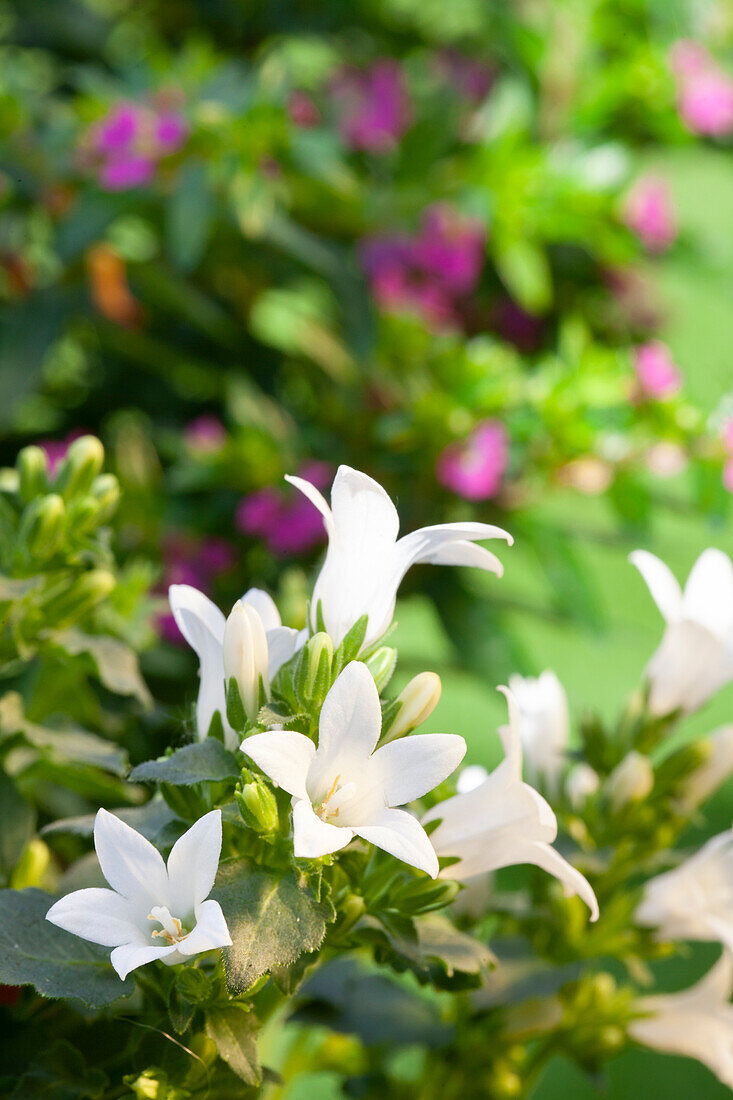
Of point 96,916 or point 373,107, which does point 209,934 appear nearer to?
point 96,916

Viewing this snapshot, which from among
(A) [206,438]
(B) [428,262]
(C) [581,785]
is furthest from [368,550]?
(B) [428,262]

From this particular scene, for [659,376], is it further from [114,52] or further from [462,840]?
[114,52]

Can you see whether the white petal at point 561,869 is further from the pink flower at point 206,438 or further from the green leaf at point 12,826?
the pink flower at point 206,438

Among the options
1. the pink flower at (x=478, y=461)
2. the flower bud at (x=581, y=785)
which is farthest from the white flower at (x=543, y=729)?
the pink flower at (x=478, y=461)

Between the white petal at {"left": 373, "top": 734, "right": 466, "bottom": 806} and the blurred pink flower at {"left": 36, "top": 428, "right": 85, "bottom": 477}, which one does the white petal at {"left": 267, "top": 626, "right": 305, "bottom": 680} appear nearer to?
the white petal at {"left": 373, "top": 734, "right": 466, "bottom": 806}

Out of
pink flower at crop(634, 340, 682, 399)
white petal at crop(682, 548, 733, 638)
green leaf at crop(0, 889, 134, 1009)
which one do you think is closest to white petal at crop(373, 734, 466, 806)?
green leaf at crop(0, 889, 134, 1009)

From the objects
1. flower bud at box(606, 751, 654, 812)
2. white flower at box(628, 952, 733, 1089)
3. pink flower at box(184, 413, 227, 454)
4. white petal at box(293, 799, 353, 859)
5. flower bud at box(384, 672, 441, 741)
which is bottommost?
pink flower at box(184, 413, 227, 454)

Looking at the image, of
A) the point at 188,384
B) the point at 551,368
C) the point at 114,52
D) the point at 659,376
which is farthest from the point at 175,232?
the point at 114,52
